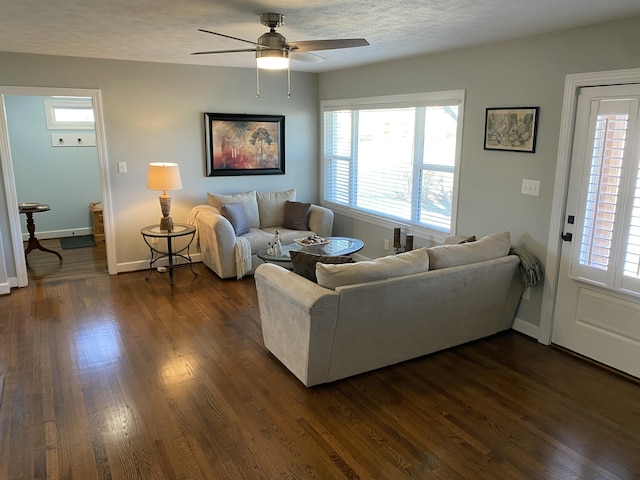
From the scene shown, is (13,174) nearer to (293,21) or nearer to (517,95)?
(293,21)

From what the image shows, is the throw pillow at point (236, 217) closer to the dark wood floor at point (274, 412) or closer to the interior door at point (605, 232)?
the dark wood floor at point (274, 412)

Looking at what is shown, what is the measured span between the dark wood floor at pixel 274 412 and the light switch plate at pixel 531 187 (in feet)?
3.97

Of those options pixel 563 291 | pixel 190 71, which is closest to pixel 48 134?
pixel 190 71

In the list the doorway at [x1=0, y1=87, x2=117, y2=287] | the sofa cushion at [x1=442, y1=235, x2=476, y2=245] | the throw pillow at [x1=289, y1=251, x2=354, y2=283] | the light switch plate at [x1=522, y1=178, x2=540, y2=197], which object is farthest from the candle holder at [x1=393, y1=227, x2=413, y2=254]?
the doorway at [x1=0, y1=87, x2=117, y2=287]

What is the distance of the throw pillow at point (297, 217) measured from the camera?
19.5 feet

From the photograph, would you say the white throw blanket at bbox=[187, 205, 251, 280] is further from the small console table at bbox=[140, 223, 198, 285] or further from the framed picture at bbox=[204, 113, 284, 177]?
the framed picture at bbox=[204, 113, 284, 177]

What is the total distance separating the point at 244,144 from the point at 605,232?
425 centimetres

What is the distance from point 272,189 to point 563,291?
154 inches

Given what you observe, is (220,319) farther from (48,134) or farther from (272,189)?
(48,134)

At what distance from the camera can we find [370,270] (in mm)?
3107

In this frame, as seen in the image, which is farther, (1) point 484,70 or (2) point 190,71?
(2) point 190,71

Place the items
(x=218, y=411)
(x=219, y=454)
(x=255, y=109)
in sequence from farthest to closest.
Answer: (x=255, y=109) < (x=218, y=411) < (x=219, y=454)

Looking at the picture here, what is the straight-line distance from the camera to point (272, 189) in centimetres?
645

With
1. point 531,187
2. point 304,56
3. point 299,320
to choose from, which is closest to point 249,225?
point 304,56
